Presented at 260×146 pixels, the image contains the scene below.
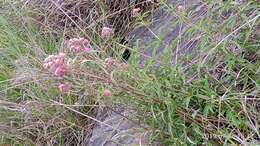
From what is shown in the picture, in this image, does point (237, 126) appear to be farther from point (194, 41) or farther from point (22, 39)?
point (22, 39)

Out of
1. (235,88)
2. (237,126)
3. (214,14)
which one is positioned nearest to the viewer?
(237,126)

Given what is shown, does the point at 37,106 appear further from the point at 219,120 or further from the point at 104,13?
the point at 219,120

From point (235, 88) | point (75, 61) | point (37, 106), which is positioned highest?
point (75, 61)

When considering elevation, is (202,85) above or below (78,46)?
below

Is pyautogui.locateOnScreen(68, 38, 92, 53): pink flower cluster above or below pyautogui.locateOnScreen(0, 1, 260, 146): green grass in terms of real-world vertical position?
above

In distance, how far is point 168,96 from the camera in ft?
4.93

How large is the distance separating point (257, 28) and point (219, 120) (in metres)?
0.36

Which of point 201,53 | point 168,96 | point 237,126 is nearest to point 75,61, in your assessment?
point 168,96

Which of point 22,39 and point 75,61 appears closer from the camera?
point 75,61

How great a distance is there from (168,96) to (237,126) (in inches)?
8.8

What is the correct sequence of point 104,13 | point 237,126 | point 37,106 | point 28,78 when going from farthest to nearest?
point 104,13, point 37,106, point 28,78, point 237,126

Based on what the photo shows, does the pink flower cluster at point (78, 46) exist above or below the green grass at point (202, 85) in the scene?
above

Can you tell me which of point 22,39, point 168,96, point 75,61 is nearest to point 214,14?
point 168,96

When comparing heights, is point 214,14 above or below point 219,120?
above
